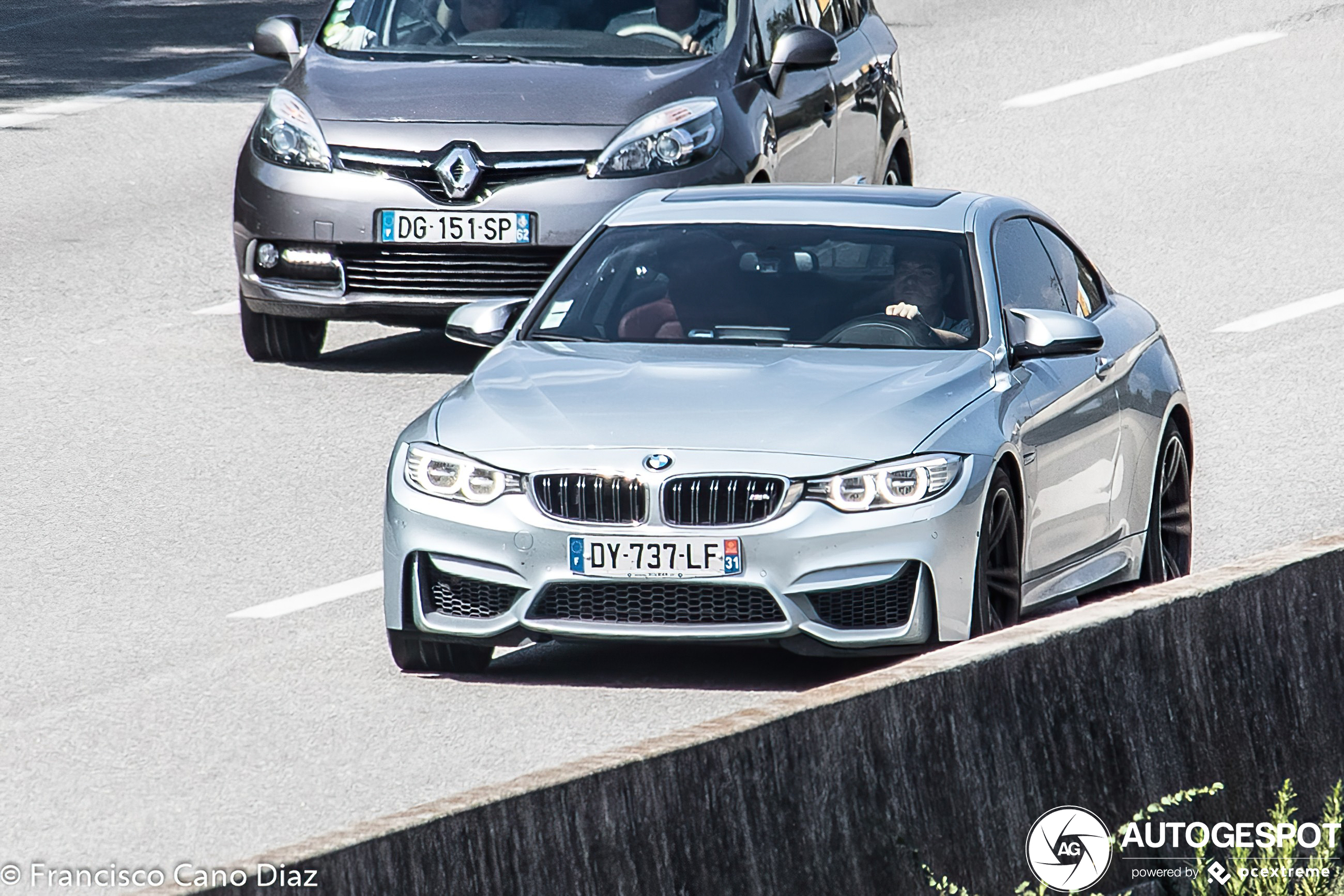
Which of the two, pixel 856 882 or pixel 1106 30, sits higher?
pixel 856 882

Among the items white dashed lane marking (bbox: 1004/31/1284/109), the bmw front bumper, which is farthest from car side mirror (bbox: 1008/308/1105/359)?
white dashed lane marking (bbox: 1004/31/1284/109)

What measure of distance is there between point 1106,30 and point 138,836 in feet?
57.6

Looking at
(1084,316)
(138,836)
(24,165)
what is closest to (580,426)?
(138,836)

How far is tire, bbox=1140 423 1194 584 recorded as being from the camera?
9250mm

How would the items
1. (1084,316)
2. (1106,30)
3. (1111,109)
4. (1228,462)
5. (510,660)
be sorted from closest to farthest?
(510,660)
(1084,316)
(1228,462)
(1111,109)
(1106,30)

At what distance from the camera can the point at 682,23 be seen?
13.1m

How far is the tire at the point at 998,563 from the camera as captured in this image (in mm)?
7680

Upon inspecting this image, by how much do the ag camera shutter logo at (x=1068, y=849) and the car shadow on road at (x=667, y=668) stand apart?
2143 millimetres

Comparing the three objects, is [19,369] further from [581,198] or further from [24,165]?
[24,165]

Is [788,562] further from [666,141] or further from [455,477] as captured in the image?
[666,141]

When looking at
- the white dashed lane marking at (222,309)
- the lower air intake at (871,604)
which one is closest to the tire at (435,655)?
the lower air intake at (871,604)

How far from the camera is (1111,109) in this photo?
19875 mm

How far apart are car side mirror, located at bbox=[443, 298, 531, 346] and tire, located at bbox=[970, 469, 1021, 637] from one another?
1.95 m

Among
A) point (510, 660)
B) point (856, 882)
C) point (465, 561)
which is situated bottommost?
point (510, 660)
